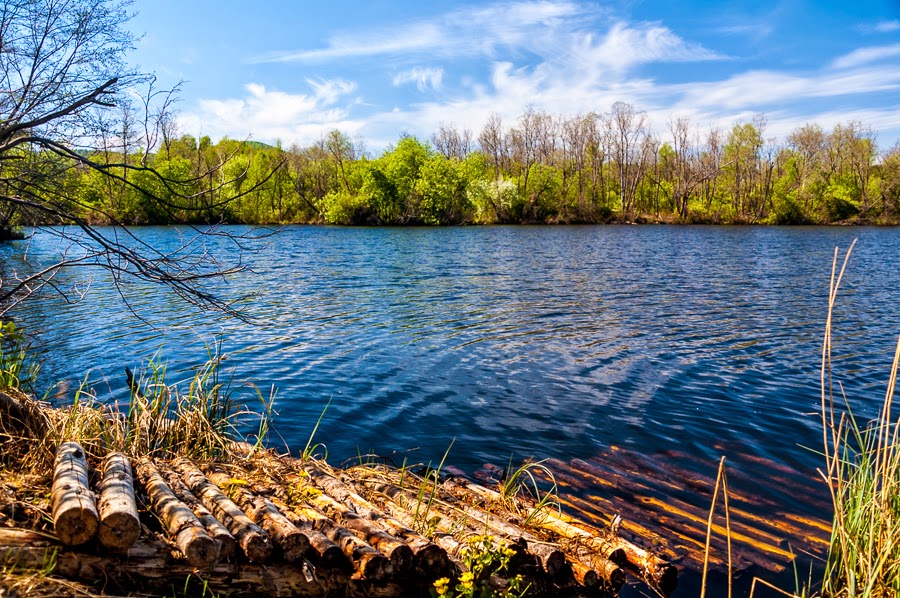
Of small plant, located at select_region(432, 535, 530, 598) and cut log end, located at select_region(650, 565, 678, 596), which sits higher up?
small plant, located at select_region(432, 535, 530, 598)

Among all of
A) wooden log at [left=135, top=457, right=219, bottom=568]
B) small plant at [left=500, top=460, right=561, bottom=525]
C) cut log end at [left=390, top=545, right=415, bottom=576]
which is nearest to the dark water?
small plant at [left=500, top=460, right=561, bottom=525]

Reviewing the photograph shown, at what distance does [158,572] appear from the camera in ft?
12.5

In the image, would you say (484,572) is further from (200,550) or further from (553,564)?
(200,550)

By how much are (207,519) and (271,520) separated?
0.43 meters

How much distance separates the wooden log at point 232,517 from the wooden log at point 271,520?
0.31 feet

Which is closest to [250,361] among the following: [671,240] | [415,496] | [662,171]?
[415,496]

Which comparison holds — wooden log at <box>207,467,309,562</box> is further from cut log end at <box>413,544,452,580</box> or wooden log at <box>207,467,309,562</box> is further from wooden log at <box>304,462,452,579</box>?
cut log end at <box>413,544,452,580</box>

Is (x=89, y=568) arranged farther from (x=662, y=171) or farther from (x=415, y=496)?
(x=662, y=171)

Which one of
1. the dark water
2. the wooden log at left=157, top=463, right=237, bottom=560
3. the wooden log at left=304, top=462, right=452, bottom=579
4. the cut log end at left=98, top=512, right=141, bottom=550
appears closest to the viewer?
the cut log end at left=98, top=512, right=141, bottom=550

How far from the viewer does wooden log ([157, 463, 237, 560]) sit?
400cm

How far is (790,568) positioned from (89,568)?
5735 millimetres

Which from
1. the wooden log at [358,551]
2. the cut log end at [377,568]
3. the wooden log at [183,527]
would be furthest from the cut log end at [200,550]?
the cut log end at [377,568]

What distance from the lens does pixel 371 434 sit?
365 inches

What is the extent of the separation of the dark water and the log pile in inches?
114
